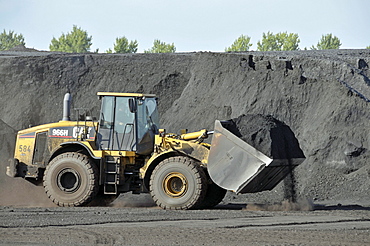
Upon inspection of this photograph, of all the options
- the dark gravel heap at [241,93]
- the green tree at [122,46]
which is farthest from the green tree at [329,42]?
the dark gravel heap at [241,93]

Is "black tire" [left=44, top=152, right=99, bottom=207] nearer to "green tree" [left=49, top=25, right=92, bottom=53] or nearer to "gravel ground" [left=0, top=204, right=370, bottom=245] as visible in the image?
"gravel ground" [left=0, top=204, right=370, bottom=245]

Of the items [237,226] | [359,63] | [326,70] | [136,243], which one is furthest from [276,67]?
[136,243]

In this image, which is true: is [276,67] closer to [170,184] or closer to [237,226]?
[170,184]

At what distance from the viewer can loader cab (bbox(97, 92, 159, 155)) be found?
15664mm

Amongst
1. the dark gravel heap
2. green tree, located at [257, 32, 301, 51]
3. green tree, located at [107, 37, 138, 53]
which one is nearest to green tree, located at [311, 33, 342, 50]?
green tree, located at [257, 32, 301, 51]

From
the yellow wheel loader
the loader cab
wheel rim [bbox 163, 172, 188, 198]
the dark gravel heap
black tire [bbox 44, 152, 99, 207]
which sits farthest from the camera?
the dark gravel heap

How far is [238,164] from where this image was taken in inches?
551

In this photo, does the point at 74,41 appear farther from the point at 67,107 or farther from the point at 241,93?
the point at 67,107

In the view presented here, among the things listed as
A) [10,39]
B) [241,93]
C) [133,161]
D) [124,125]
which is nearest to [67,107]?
[124,125]

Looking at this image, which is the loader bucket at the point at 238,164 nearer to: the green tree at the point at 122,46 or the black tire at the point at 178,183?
the black tire at the point at 178,183

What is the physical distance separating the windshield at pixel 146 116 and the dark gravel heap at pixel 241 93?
4.33 meters

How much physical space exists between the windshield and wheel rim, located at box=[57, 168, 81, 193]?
6.37 ft

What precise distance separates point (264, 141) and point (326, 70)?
12047 mm

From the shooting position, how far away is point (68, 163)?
15.7 metres
